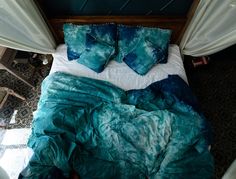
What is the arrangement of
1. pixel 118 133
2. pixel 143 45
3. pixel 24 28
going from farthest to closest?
pixel 143 45, pixel 24 28, pixel 118 133

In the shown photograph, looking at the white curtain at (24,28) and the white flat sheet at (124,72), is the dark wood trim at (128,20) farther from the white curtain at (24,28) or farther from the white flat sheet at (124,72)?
the white flat sheet at (124,72)

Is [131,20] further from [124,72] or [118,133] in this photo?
[118,133]

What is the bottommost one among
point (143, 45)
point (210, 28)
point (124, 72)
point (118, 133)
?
point (118, 133)

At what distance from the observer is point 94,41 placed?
193 centimetres

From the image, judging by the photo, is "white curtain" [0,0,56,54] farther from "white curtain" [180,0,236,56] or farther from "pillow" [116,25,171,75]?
"white curtain" [180,0,236,56]

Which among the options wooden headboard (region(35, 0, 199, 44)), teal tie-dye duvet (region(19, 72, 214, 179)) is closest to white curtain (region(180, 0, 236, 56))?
wooden headboard (region(35, 0, 199, 44))

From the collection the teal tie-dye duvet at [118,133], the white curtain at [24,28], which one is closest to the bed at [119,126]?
the teal tie-dye duvet at [118,133]

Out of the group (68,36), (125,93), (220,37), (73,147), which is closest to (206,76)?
(220,37)

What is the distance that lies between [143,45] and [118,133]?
87cm

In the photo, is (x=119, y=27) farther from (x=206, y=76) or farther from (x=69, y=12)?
(x=206, y=76)

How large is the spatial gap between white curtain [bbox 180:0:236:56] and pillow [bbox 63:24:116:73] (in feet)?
2.42

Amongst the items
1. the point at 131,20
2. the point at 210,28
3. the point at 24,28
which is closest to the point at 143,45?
the point at 131,20

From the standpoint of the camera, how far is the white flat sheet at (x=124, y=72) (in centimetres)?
190

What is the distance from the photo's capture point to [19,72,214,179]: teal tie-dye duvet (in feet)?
4.41
